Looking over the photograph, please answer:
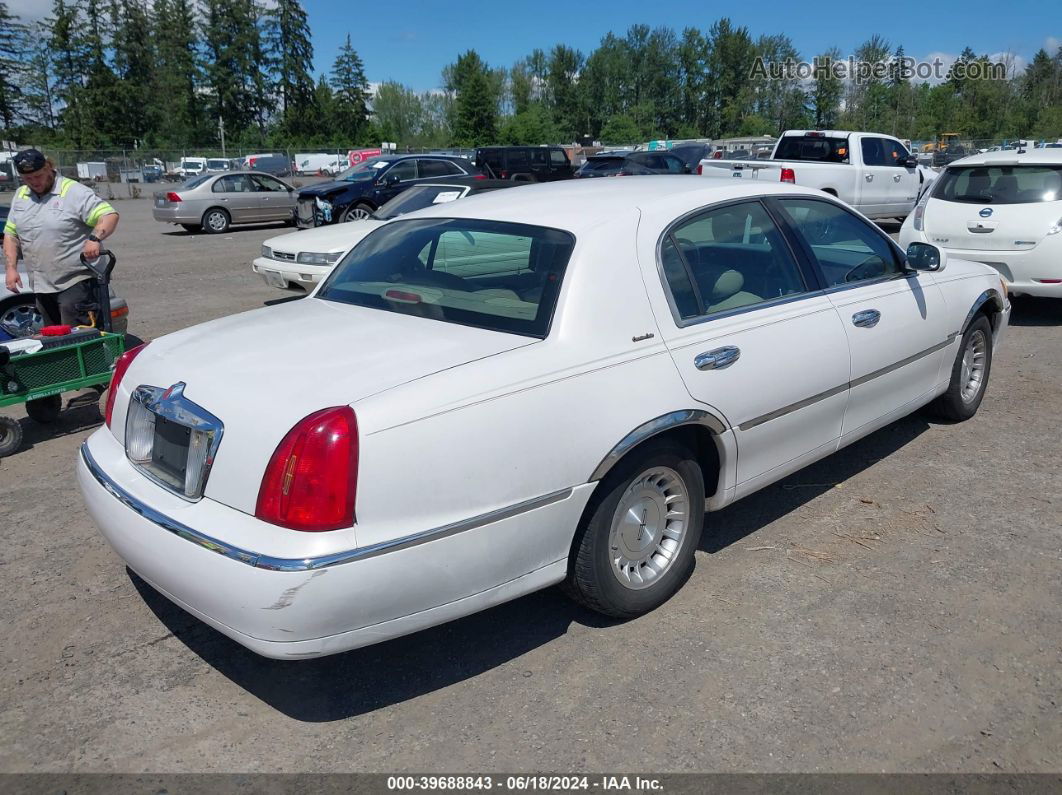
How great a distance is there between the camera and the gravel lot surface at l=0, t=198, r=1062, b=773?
2.80 m

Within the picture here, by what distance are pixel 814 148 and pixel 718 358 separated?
14.1m

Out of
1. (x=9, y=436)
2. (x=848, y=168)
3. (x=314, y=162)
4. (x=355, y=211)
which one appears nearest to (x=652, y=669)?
(x=9, y=436)

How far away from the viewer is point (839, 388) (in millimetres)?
4168

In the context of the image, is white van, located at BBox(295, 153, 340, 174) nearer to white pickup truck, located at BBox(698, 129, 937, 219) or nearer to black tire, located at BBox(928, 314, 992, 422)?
white pickup truck, located at BBox(698, 129, 937, 219)

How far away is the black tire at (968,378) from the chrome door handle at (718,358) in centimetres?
245

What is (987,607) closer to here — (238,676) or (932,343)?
(932,343)

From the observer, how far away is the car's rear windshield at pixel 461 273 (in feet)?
11.1

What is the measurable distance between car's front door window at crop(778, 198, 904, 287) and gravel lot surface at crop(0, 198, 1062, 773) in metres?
1.19

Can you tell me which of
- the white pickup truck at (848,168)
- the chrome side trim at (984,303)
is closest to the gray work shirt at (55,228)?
the chrome side trim at (984,303)

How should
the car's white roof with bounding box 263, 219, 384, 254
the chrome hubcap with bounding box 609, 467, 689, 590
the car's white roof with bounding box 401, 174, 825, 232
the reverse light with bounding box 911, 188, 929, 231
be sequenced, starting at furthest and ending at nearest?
the car's white roof with bounding box 263, 219, 384, 254, the reverse light with bounding box 911, 188, 929, 231, the car's white roof with bounding box 401, 174, 825, 232, the chrome hubcap with bounding box 609, 467, 689, 590

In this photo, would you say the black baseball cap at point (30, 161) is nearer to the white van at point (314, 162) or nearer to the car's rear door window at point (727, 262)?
the car's rear door window at point (727, 262)

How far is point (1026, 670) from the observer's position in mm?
3162

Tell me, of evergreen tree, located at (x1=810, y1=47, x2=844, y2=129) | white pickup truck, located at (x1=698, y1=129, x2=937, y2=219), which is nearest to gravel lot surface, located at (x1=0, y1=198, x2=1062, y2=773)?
white pickup truck, located at (x1=698, y1=129, x2=937, y2=219)

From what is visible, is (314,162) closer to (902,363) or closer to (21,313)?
(21,313)
